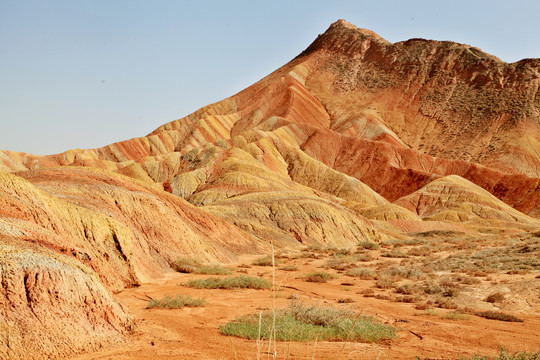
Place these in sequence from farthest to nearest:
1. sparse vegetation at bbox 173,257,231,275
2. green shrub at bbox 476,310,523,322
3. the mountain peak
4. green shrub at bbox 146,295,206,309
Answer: the mountain peak, sparse vegetation at bbox 173,257,231,275, green shrub at bbox 146,295,206,309, green shrub at bbox 476,310,523,322

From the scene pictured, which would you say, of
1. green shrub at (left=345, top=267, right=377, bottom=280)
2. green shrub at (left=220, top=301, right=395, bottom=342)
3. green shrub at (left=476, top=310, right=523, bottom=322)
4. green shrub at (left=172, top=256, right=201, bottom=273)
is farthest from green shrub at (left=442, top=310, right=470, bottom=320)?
green shrub at (left=172, top=256, right=201, bottom=273)

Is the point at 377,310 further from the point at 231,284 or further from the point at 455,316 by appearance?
the point at 231,284

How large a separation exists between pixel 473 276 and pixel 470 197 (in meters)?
62.0

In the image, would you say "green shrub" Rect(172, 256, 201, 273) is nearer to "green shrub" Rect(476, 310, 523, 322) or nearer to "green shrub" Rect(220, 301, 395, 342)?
"green shrub" Rect(220, 301, 395, 342)

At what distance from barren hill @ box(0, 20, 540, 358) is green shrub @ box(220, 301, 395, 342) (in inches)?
119

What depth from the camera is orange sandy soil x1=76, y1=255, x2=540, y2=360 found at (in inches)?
352

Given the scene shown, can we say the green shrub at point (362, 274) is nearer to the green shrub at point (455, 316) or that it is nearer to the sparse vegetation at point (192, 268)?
the sparse vegetation at point (192, 268)

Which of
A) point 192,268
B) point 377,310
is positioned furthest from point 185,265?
point 377,310

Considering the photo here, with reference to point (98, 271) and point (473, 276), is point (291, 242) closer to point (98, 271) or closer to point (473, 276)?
point (473, 276)

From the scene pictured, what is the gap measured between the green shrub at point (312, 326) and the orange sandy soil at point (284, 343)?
0.90ft

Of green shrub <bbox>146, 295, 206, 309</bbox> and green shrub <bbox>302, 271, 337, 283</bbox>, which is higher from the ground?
green shrub <bbox>146, 295, 206, 309</bbox>

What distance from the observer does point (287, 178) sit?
77000 millimetres

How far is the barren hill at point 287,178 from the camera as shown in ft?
33.6

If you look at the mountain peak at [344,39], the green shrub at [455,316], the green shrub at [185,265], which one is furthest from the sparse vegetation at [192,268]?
the mountain peak at [344,39]
